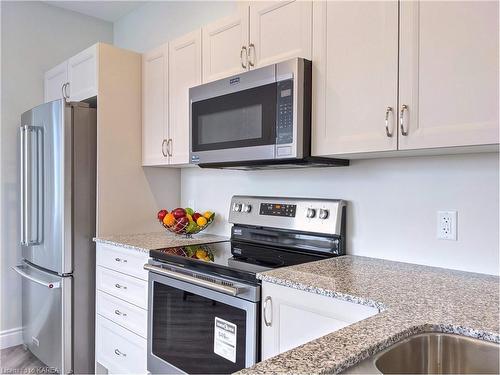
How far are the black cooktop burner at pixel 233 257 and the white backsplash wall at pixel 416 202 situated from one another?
0.98ft

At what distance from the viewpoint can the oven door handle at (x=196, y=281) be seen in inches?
61.5

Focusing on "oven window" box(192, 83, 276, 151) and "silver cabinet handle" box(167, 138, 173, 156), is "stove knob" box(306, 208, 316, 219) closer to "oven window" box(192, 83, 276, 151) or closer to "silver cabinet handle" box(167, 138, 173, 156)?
"oven window" box(192, 83, 276, 151)

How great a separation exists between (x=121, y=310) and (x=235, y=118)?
4.12 feet

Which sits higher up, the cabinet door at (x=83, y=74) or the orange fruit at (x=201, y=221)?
the cabinet door at (x=83, y=74)

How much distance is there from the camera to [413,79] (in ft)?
4.65

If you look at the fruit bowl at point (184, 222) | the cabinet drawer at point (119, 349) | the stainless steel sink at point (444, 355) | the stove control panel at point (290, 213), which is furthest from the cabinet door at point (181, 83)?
the stainless steel sink at point (444, 355)

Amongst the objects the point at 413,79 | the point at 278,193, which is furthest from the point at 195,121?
the point at 413,79

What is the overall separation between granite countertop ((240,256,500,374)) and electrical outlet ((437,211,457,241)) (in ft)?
0.44

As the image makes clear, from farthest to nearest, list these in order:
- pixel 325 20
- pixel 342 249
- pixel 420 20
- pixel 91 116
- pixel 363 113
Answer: pixel 91 116 < pixel 342 249 < pixel 325 20 < pixel 363 113 < pixel 420 20

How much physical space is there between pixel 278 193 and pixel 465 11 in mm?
1275

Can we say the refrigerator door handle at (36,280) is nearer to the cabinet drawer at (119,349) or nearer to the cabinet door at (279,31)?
the cabinet drawer at (119,349)

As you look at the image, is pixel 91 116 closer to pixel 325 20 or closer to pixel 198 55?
pixel 198 55

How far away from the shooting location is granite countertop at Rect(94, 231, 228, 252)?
86.4 inches

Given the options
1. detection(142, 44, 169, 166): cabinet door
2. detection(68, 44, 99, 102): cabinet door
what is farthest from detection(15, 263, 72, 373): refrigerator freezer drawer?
detection(68, 44, 99, 102): cabinet door
